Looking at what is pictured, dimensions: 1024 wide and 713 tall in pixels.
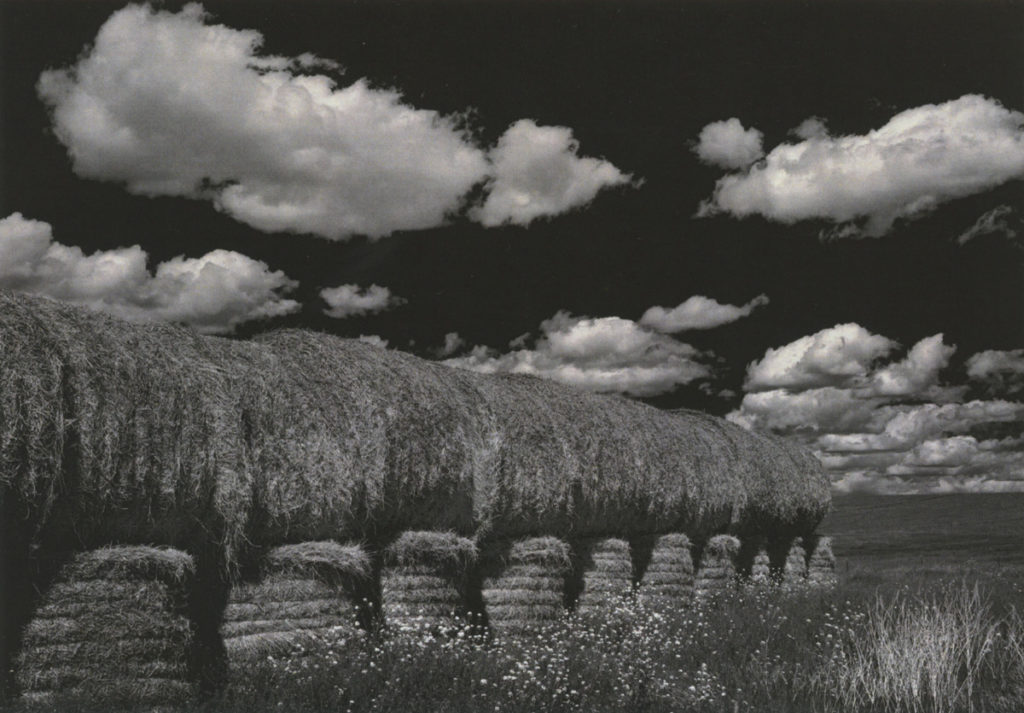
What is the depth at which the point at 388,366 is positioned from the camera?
10.4 meters

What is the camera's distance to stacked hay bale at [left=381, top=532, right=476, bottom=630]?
954 centimetres

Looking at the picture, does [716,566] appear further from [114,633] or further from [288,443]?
[114,633]

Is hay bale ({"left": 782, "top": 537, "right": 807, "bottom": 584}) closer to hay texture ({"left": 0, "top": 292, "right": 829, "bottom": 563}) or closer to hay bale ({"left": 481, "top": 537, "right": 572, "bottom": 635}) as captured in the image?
hay texture ({"left": 0, "top": 292, "right": 829, "bottom": 563})

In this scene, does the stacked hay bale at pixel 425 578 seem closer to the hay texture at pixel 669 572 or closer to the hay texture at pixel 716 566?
the hay texture at pixel 669 572

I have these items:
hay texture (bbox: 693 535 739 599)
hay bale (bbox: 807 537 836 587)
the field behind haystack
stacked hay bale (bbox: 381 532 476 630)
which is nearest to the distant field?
hay bale (bbox: 807 537 836 587)

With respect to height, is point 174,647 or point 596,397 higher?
point 596,397

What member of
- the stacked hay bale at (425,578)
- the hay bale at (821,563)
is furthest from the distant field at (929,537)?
the stacked hay bale at (425,578)

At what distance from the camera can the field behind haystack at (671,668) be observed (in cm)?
731

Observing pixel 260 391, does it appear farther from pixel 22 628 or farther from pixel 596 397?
pixel 596 397

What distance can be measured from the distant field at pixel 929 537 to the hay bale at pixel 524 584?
949cm

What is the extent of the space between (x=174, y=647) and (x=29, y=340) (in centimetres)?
254

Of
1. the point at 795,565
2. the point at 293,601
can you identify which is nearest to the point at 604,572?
the point at 293,601

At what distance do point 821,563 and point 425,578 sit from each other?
13.2 metres

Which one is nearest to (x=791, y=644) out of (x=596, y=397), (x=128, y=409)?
(x=596, y=397)
